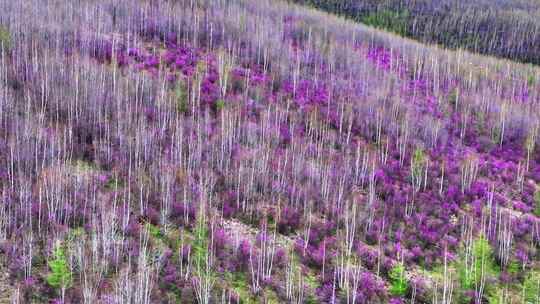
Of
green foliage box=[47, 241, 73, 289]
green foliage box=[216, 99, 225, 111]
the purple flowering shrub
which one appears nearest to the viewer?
green foliage box=[47, 241, 73, 289]

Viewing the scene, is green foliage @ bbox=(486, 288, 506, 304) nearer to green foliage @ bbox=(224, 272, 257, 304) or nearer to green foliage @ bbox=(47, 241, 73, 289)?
green foliage @ bbox=(224, 272, 257, 304)

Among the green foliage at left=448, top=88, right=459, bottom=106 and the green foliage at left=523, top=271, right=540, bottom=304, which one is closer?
the green foliage at left=523, top=271, right=540, bottom=304

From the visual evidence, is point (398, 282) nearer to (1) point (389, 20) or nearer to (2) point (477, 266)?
(2) point (477, 266)

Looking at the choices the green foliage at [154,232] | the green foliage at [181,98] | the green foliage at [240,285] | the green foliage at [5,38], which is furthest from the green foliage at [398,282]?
the green foliage at [5,38]

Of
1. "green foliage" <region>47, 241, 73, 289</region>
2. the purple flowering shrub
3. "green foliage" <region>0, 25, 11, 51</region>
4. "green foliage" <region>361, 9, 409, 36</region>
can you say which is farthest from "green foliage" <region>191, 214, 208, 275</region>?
"green foliage" <region>361, 9, 409, 36</region>

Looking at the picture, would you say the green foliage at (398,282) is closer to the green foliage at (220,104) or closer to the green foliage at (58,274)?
the green foliage at (58,274)

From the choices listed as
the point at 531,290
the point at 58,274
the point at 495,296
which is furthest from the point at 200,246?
the point at 531,290
